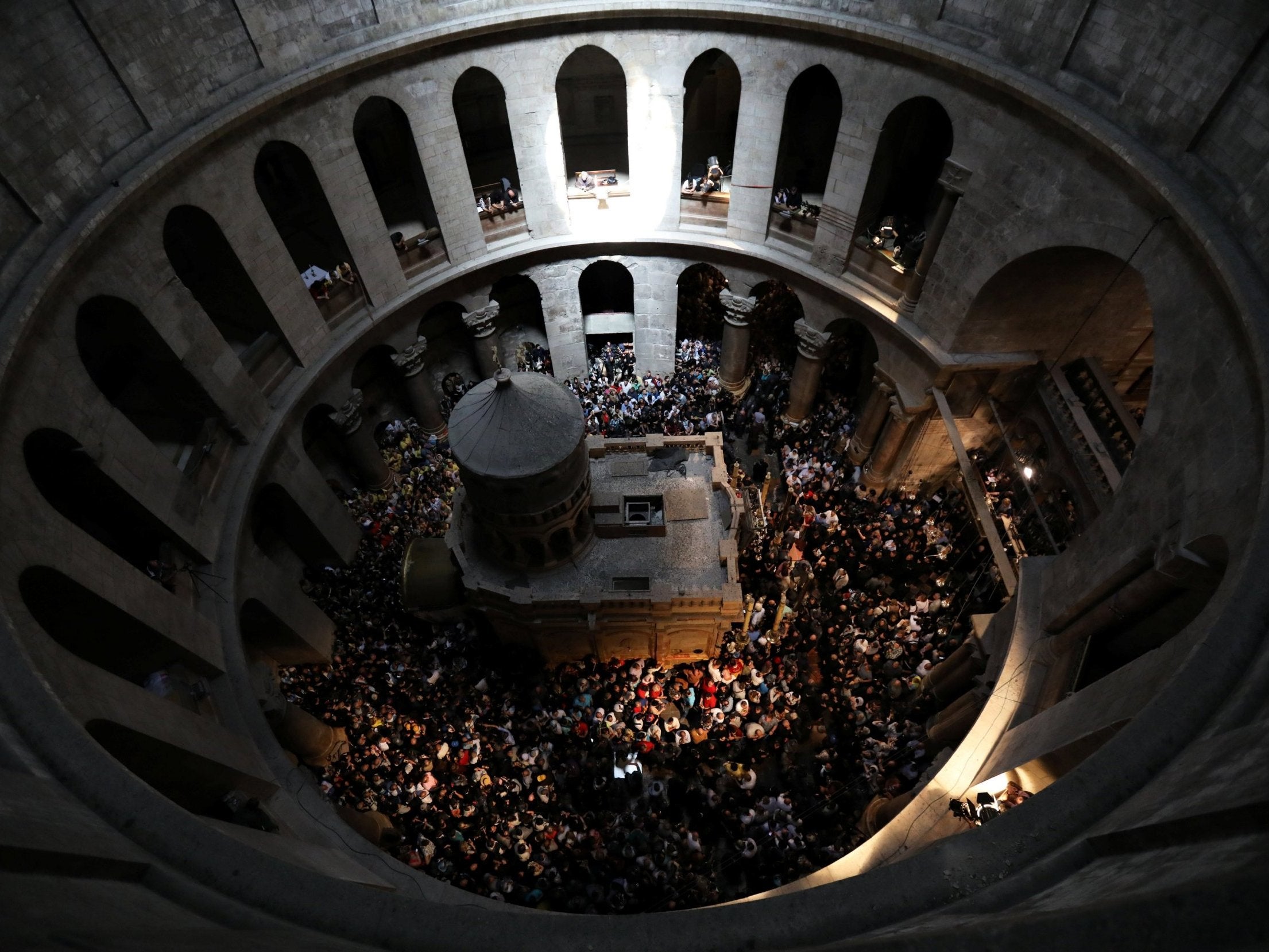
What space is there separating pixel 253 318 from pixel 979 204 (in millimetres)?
16529

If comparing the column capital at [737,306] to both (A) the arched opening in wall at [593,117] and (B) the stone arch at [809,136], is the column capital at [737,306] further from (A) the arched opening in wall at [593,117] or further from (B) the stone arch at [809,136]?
(A) the arched opening in wall at [593,117]

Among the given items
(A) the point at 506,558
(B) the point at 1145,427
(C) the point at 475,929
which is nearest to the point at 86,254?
(A) the point at 506,558

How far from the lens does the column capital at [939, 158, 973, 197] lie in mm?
13859

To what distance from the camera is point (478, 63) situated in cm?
1638

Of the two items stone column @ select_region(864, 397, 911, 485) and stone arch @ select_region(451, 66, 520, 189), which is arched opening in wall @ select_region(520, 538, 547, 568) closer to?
stone column @ select_region(864, 397, 911, 485)

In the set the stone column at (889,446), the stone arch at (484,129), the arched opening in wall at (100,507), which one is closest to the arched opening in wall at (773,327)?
the stone column at (889,446)

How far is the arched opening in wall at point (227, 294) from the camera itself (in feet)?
50.2

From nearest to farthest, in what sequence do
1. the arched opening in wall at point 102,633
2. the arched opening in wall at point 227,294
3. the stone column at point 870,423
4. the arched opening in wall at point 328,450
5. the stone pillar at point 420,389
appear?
the arched opening in wall at point 102,633
the arched opening in wall at point 227,294
the stone column at point 870,423
the arched opening in wall at point 328,450
the stone pillar at point 420,389

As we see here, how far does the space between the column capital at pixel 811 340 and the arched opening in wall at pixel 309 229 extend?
11443 millimetres

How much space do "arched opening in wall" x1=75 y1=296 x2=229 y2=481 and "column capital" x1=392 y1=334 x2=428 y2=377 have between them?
535cm

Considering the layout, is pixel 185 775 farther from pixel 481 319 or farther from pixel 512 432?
pixel 481 319

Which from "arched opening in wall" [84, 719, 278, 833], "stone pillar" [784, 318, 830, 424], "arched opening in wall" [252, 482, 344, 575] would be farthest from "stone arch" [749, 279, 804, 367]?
"arched opening in wall" [84, 719, 278, 833]

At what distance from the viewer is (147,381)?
14.7m

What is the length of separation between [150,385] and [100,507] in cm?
316
